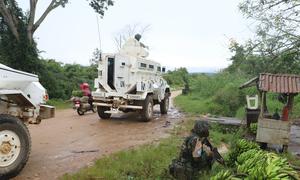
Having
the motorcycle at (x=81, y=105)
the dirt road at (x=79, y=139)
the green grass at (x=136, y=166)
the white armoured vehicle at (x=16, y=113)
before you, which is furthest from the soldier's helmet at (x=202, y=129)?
the motorcycle at (x=81, y=105)

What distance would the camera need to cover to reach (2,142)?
5961 millimetres

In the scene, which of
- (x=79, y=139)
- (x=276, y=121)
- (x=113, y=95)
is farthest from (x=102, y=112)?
(x=276, y=121)

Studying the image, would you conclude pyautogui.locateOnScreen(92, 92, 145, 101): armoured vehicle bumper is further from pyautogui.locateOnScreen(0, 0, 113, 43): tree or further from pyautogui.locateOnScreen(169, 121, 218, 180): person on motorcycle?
pyautogui.locateOnScreen(0, 0, 113, 43): tree

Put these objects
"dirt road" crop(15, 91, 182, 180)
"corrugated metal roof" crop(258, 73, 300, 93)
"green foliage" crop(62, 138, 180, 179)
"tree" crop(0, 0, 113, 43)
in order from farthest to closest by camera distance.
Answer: "tree" crop(0, 0, 113, 43), "corrugated metal roof" crop(258, 73, 300, 93), "dirt road" crop(15, 91, 182, 180), "green foliage" crop(62, 138, 180, 179)

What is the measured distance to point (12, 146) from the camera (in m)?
6.12

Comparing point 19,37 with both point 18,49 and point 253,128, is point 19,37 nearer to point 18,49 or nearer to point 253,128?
point 18,49

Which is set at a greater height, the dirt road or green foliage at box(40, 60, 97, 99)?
green foliage at box(40, 60, 97, 99)

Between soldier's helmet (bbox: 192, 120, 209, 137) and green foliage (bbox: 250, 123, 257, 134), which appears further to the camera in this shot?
green foliage (bbox: 250, 123, 257, 134)

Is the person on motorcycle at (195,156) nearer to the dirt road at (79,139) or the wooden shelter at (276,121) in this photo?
the dirt road at (79,139)

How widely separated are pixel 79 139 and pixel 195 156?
5.11 meters

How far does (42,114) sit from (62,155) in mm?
1097

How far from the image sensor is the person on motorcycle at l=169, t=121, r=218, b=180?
217 inches

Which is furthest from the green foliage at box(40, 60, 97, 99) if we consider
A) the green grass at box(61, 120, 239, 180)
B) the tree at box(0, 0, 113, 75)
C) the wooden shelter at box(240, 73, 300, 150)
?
the wooden shelter at box(240, 73, 300, 150)

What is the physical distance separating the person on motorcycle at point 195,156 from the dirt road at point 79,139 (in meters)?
2.23
